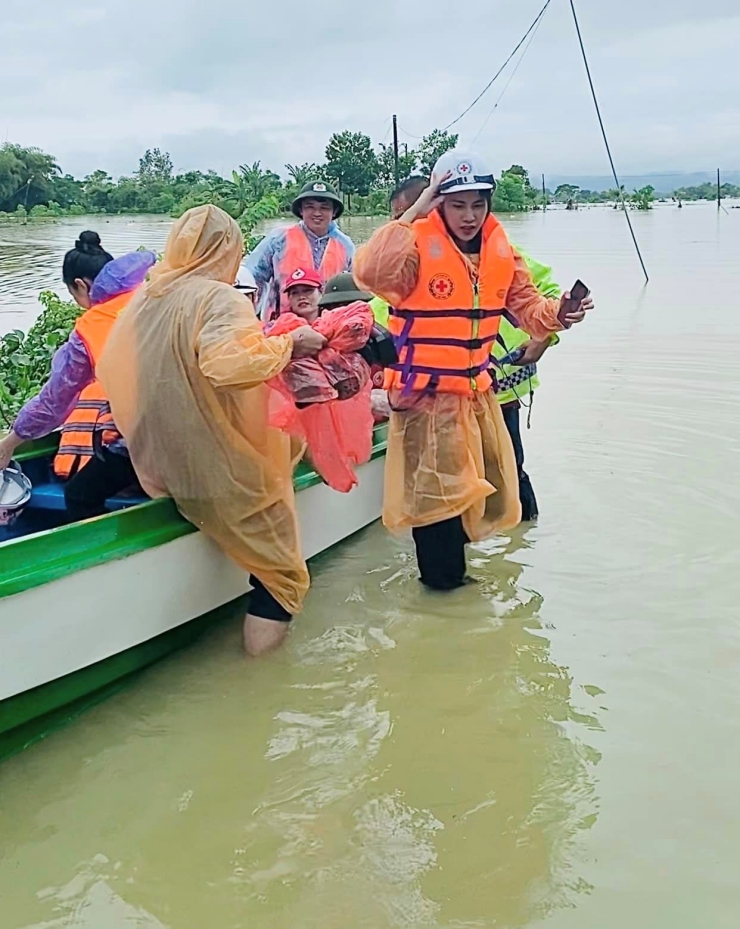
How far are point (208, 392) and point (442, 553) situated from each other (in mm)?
1553

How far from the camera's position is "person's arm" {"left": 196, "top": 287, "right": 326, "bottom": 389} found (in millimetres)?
3367

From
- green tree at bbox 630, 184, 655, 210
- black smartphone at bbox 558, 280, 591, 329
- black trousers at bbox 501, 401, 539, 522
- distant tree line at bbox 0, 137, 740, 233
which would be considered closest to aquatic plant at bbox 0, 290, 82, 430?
black trousers at bbox 501, 401, 539, 522

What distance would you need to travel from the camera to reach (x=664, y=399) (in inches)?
340

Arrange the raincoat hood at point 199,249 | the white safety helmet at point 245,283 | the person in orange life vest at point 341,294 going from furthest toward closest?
the white safety helmet at point 245,283
the person in orange life vest at point 341,294
the raincoat hood at point 199,249

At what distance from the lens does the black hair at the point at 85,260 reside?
414 cm

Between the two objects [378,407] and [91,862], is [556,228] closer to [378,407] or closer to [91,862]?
[378,407]

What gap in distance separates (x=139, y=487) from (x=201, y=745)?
1.19m

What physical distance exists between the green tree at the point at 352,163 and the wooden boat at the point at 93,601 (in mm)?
41952

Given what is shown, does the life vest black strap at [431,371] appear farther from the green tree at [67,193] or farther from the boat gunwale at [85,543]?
the green tree at [67,193]

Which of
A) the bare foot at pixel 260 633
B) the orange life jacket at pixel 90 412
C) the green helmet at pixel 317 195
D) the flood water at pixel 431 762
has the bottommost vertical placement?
the flood water at pixel 431 762

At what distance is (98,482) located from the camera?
4055mm

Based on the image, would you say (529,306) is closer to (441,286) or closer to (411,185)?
(441,286)

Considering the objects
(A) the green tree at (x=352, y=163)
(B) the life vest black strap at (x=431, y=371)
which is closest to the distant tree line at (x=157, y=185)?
(A) the green tree at (x=352, y=163)

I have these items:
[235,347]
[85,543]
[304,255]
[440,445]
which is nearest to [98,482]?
[85,543]
